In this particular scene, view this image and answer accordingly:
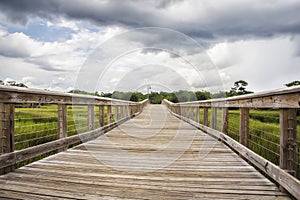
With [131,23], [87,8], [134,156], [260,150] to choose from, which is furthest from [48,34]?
[260,150]

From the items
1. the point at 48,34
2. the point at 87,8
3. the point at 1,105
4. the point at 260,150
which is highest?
the point at 87,8

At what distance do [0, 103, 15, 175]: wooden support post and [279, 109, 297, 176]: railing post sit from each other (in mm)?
2498

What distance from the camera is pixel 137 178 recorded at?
244cm

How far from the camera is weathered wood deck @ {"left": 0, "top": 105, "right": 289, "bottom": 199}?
2025 millimetres

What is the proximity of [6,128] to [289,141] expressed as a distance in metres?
2.58

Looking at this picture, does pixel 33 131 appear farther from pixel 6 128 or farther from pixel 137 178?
pixel 137 178

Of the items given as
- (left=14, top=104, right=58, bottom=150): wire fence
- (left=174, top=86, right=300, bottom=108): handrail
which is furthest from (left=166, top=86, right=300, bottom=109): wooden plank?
(left=14, top=104, right=58, bottom=150): wire fence

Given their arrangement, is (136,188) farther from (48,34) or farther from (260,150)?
(48,34)

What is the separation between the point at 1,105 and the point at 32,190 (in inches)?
34.5

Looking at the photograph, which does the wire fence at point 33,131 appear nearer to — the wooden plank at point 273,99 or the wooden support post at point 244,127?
the wooden plank at point 273,99

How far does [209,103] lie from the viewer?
524 cm

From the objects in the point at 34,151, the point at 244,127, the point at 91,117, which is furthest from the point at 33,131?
the point at 244,127

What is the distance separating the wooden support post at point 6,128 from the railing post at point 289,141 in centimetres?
250

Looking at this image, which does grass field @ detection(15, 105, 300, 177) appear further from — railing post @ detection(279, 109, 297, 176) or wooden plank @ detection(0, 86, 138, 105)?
wooden plank @ detection(0, 86, 138, 105)
